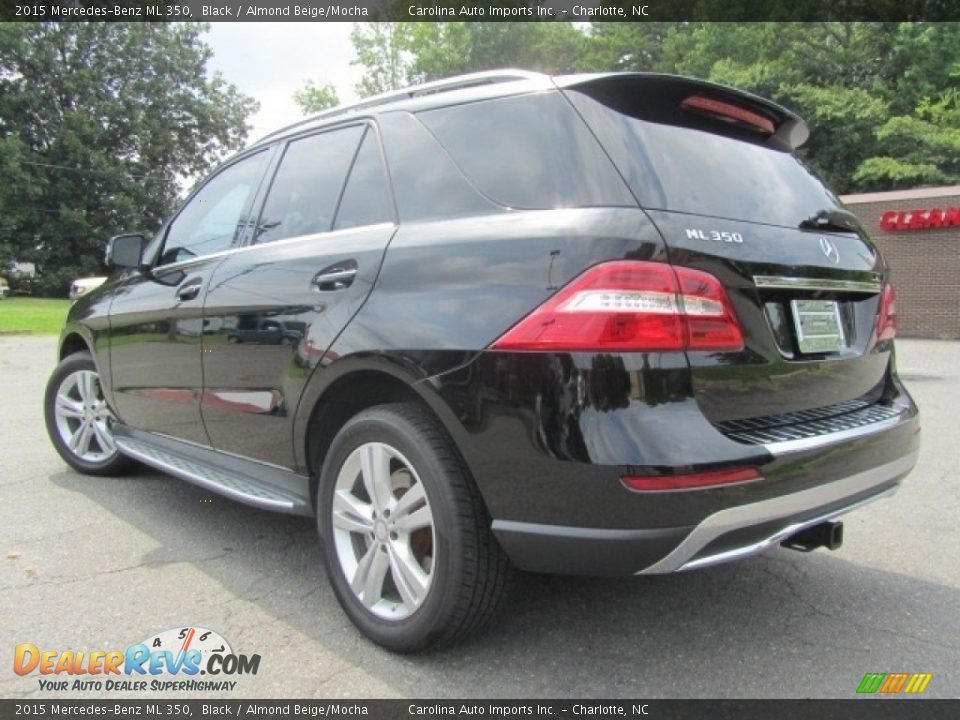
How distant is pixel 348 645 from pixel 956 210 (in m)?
18.5

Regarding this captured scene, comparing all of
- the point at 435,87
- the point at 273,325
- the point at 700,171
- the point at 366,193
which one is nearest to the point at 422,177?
the point at 366,193

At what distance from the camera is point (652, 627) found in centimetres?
264

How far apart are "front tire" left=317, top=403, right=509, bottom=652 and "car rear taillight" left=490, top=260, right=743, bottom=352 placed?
47 centimetres

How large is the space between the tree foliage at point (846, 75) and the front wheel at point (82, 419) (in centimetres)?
1735

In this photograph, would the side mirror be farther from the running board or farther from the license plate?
the license plate

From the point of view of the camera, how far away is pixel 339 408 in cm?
269

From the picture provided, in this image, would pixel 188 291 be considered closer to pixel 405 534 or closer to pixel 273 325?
pixel 273 325

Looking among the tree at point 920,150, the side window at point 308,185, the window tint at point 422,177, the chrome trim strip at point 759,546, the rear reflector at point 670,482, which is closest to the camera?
the rear reflector at point 670,482

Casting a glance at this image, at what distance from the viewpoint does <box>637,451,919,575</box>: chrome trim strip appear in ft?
6.38

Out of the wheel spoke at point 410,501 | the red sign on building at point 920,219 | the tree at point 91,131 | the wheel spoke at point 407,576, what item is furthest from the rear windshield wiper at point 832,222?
the tree at point 91,131

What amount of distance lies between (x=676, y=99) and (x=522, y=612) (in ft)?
6.16

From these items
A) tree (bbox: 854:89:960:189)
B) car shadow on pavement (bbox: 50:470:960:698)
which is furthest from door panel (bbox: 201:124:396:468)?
tree (bbox: 854:89:960:189)

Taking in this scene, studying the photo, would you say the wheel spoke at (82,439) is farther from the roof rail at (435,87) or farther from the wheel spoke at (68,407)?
the roof rail at (435,87)

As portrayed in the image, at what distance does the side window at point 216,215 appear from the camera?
11.3 feet
